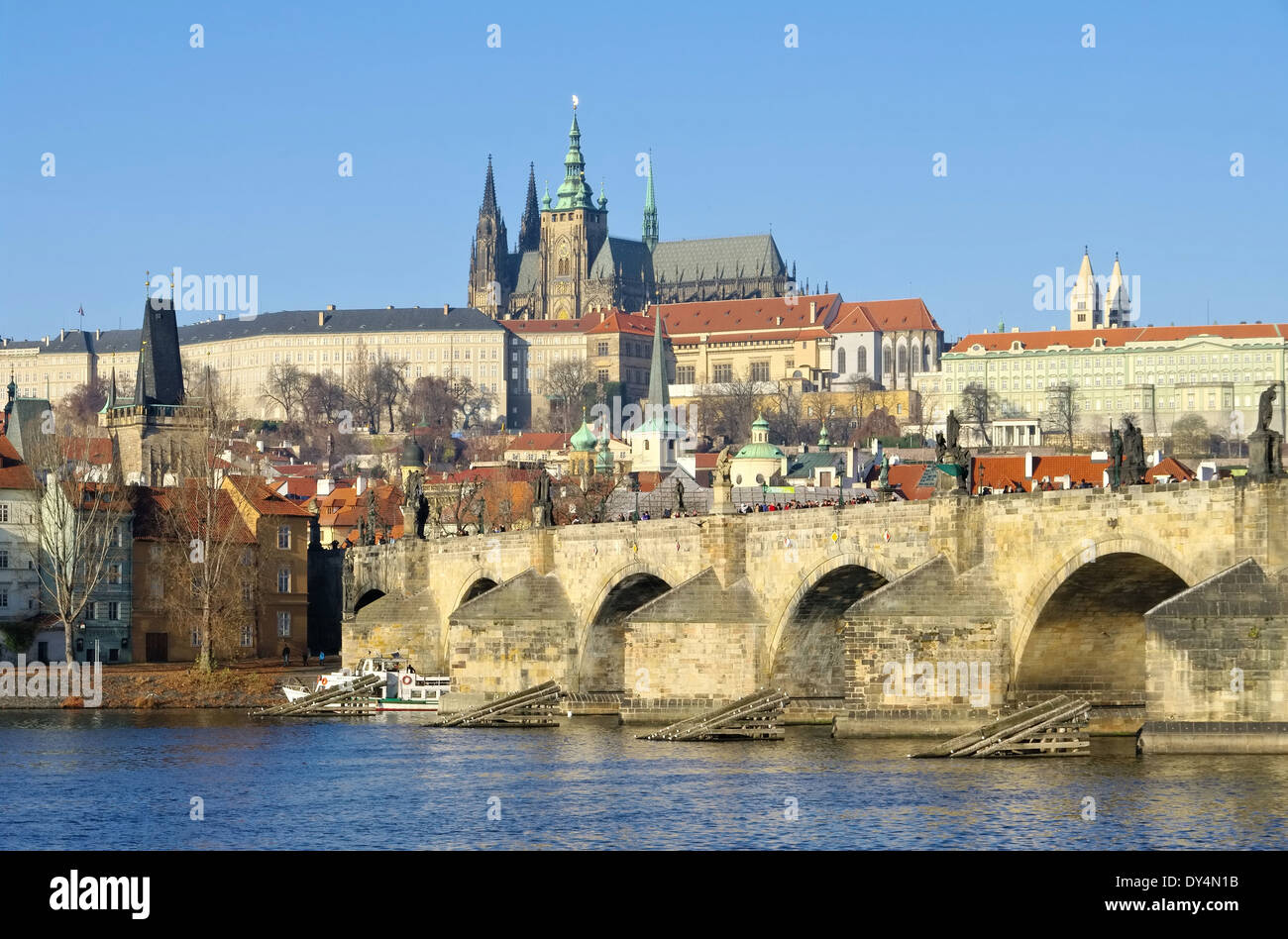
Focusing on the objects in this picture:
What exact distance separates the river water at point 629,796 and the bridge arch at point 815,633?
1.42 metres

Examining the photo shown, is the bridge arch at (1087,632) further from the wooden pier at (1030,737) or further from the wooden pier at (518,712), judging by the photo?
the wooden pier at (518,712)

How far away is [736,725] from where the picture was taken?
56125 mm

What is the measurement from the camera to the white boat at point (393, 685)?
7500cm

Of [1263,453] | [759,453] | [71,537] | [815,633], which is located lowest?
[815,633]

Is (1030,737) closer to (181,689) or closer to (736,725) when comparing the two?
(736,725)

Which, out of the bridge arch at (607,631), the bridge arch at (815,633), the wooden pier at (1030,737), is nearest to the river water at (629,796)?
the wooden pier at (1030,737)

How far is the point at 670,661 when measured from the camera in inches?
2346

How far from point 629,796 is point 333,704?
31.1m

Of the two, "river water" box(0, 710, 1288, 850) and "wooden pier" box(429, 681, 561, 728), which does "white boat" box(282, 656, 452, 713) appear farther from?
"river water" box(0, 710, 1288, 850)

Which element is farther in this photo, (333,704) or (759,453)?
(759,453)

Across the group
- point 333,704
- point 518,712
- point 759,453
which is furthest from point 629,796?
point 759,453
